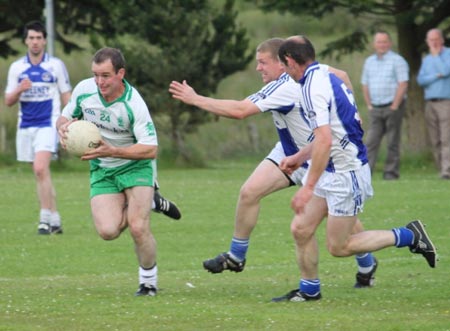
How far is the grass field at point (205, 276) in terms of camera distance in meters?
8.70

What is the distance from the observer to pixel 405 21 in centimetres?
2489

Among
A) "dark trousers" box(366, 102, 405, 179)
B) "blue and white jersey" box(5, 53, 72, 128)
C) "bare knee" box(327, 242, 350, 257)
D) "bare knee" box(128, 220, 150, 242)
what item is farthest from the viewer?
"dark trousers" box(366, 102, 405, 179)

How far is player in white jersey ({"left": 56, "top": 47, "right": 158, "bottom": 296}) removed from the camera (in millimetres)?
9859

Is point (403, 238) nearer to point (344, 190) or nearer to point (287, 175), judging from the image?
point (344, 190)

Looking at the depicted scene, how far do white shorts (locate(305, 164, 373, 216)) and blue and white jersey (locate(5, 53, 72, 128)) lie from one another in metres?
6.47

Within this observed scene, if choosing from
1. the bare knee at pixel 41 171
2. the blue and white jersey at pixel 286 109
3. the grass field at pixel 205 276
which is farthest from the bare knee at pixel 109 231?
the bare knee at pixel 41 171

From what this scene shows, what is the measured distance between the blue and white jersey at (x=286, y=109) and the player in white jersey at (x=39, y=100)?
203 inches

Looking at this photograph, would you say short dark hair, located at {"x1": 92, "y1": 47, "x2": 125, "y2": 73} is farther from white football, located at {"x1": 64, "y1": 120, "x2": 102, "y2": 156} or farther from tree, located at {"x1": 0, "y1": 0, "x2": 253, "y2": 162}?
tree, located at {"x1": 0, "y1": 0, "x2": 253, "y2": 162}

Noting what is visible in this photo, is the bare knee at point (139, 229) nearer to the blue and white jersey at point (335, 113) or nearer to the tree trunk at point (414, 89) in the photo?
the blue and white jersey at point (335, 113)

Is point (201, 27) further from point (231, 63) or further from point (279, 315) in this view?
point (279, 315)

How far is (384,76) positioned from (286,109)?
37.4ft

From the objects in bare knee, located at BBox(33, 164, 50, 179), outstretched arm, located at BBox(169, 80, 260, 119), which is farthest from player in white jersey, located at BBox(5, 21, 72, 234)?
outstretched arm, located at BBox(169, 80, 260, 119)

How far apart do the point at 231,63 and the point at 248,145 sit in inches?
105

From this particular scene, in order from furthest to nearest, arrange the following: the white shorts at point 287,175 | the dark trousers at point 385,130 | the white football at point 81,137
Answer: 1. the dark trousers at point 385,130
2. the white shorts at point 287,175
3. the white football at point 81,137
